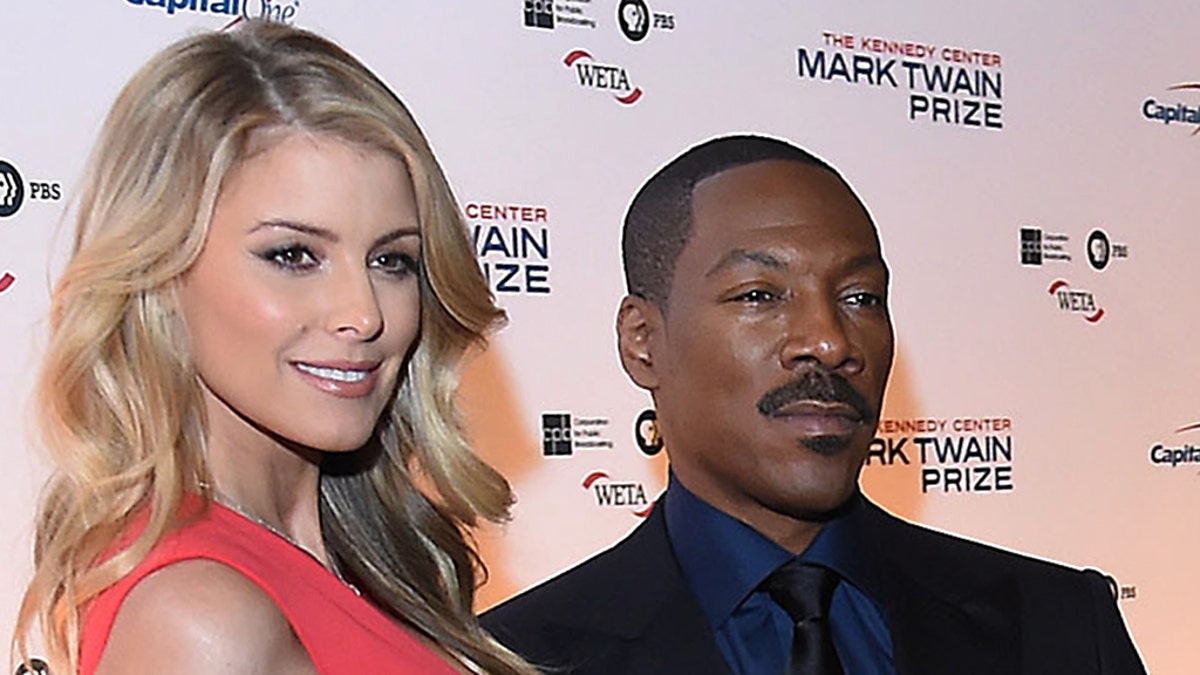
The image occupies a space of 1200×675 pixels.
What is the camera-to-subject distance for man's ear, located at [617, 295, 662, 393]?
1.49 metres

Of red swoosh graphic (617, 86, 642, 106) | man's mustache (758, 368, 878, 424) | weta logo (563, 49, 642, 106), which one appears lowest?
man's mustache (758, 368, 878, 424)

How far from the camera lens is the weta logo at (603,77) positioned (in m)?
2.51

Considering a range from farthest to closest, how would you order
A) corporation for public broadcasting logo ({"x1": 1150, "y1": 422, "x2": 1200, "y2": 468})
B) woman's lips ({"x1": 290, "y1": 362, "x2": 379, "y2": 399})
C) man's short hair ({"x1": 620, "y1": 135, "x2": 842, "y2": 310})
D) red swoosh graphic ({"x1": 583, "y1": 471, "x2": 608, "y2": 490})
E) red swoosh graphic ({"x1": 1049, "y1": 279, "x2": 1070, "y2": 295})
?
corporation for public broadcasting logo ({"x1": 1150, "y1": 422, "x2": 1200, "y2": 468}) → red swoosh graphic ({"x1": 1049, "y1": 279, "x2": 1070, "y2": 295}) → red swoosh graphic ({"x1": 583, "y1": 471, "x2": 608, "y2": 490}) → man's short hair ({"x1": 620, "y1": 135, "x2": 842, "y2": 310}) → woman's lips ({"x1": 290, "y1": 362, "x2": 379, "y2": 399})

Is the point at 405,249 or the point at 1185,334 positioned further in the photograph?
the point at 1185,334

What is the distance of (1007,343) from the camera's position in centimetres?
297

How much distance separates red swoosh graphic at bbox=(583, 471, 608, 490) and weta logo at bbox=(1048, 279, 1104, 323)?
3.16 feet

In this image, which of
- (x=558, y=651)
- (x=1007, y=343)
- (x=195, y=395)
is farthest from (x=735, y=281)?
(x=1007, y=343)

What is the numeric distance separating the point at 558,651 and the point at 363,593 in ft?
0.56

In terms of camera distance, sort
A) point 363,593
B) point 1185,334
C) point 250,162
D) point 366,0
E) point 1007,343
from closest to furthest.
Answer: point 250,162, point 363,593, point 366,0, point 1007,343, point 1185,334

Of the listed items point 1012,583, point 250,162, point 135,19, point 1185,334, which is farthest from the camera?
point 1185,334

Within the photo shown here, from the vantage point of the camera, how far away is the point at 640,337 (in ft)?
4.91

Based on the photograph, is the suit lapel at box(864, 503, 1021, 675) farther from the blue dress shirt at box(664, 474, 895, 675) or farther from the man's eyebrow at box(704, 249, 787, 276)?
the man's eyebrow at box(704, 249, 787, 276)

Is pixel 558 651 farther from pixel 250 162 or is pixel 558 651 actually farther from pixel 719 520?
pixel 250 162

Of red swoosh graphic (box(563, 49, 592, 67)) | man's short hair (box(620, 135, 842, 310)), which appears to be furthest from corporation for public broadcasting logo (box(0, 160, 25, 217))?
man's short hair (box(620, 135, 842, 310))
